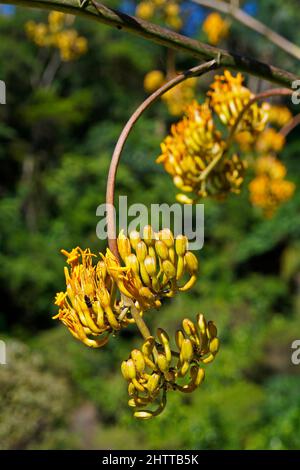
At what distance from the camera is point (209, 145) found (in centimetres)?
120

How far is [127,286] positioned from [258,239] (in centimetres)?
869

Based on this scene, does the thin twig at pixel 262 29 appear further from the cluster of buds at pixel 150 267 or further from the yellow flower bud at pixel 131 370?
the yellow flower bud at pixel 131 370

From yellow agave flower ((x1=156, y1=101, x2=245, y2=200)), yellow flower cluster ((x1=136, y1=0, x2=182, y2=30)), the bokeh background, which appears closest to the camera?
yellow agave flower ((x1=156, y1=101, x2=245, y2=200))

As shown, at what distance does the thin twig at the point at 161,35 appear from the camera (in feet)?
2.46

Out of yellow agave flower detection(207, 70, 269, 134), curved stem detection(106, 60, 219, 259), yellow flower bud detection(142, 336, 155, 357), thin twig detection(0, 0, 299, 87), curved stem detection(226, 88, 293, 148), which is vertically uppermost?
yellow agave flower detection(207, 70, 269, 134)

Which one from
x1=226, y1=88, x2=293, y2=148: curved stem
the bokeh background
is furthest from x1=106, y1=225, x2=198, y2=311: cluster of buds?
the bokeh background

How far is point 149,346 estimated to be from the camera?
0.71 metres

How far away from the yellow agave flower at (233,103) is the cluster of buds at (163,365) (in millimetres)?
580

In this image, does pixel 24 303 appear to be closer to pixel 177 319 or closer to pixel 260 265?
pixel 177 319

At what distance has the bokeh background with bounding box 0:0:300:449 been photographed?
500cm

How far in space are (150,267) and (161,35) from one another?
1.01ft

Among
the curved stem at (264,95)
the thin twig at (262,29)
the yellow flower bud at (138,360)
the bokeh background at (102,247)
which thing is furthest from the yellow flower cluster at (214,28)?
the yellow flower bud at (138,360)

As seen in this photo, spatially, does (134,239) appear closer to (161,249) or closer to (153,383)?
(161,249)

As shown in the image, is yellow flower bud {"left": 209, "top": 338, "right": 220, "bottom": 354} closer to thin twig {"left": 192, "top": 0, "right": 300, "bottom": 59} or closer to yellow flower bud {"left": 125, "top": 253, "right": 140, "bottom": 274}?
yellow flower bud {"left": 125, "top": 253, "right": 140, "bottom": 274}
